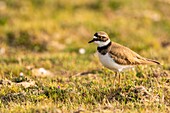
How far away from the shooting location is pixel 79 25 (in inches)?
594

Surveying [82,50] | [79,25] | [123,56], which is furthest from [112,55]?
[79,25]

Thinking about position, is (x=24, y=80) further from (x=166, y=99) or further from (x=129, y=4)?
(x=129, y=4)

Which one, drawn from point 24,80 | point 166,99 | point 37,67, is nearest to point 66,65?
point 37,67

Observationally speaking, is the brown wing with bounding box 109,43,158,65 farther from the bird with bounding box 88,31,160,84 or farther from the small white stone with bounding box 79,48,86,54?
the small white stone with bounding box 79,48,86,54

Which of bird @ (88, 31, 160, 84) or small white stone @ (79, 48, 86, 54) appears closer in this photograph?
bird @ (88, 31, 160, 84)

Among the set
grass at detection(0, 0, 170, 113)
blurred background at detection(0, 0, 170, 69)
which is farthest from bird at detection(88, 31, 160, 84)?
blurred background at detection(0, 0, 170, 69)

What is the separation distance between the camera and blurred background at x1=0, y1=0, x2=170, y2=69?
13320mm

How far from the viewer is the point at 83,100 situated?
7.38m

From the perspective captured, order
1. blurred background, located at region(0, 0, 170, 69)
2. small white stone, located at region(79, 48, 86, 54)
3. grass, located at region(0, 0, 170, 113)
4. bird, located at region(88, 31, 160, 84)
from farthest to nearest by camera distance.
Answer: blurred background, located at region(0, 0, 170, 69), small white stone, located at region(79, 48, 86, 54), bird, located at region(88, 31, 160, 84), grass, located at region(0, 0, 170, 113)

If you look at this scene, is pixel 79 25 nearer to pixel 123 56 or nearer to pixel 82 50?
pixel 82 50

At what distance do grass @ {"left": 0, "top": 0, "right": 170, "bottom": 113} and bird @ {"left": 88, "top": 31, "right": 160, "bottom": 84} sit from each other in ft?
1.16

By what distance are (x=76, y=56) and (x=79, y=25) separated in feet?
11.0

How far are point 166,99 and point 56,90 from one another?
1836mm

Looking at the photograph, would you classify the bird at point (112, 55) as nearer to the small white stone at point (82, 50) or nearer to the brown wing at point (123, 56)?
the brown wing at point (123, 56)
